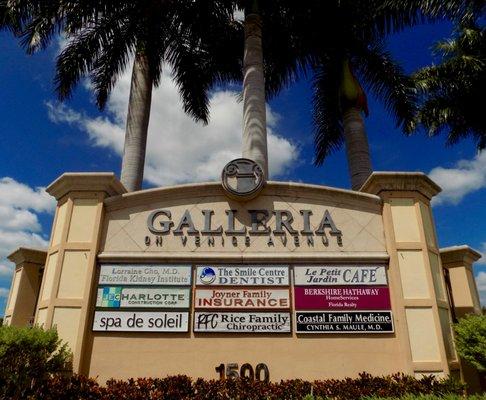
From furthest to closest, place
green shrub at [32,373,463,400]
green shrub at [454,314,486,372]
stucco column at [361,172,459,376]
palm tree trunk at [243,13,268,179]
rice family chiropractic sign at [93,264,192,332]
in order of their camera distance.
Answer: palm tree trunk at [243,13,268,179]
rice family chiropractic sign at [93,264,192,332]
stucco column at [361,172,459,376]
green shrub at [454,314,486,372]
green shrub at [32,373,463,400]

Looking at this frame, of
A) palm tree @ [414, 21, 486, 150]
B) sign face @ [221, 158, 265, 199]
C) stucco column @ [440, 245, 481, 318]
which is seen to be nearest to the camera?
sign face @ [221, 158, 265, 199]

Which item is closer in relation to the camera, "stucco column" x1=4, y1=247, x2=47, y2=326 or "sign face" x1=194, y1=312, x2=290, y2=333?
"sign face" x1=194, y1=312, x2=290, y2=333

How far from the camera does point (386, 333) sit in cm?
837

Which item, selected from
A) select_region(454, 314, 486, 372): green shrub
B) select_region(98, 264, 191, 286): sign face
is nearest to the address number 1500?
select_region(98, 264, 191, 286): sign face

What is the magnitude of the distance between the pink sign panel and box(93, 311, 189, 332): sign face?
264cm

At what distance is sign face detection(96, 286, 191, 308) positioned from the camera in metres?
8.62

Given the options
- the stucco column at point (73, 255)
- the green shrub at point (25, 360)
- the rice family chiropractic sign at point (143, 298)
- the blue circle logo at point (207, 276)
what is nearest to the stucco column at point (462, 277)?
the blue circle logo at point (207, 276)

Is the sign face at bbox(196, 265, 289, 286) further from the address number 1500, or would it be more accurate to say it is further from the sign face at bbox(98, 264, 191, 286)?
the address number 1500

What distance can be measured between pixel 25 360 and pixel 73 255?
8.00 ft

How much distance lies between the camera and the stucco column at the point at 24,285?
1062 cm

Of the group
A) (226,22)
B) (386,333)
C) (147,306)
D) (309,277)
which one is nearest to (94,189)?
(147,306)

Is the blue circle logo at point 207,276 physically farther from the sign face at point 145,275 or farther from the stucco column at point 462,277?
the stucco column at point 462,277

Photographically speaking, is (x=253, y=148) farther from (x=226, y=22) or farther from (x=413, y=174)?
(x=226, y=22)

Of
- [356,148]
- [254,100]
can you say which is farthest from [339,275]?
[356,148]
